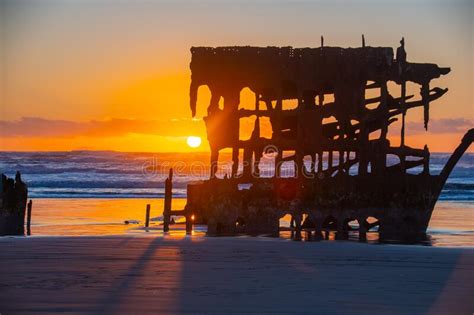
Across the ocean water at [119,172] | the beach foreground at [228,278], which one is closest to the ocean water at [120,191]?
the ocean water at [119,172]

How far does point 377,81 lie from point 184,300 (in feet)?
49.4

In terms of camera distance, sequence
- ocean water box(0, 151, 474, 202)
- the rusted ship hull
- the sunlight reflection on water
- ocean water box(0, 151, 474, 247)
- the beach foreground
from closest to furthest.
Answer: the beach foreground
the rusted ship hull
the sunlight reflection on water
ocean water box(0, 151, 474, 247)
ocean water box(0, 151, 474, 202)

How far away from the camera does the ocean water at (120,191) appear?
27812mm

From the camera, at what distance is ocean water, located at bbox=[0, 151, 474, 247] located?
91.2ft

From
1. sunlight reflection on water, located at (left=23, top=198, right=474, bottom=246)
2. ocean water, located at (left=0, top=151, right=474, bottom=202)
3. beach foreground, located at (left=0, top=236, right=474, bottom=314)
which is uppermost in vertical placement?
ocean water, located at (left=0, top=151, right=474, bottom=202)

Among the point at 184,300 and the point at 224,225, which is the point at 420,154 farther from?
the point at 184,300

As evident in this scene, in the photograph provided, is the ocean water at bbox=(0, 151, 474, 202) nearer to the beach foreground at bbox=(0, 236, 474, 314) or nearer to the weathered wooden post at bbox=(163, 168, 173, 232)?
the weathered wooden post at bbox=(163, 168, 173, 232)

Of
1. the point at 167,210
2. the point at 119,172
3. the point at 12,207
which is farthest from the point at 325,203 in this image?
the point at 119,172

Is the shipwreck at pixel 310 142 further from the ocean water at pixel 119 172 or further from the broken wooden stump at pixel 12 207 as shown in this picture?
the ocean water at pixel 119 172

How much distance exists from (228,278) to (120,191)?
1935 inches

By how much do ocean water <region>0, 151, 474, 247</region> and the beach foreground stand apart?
5433 millimetres

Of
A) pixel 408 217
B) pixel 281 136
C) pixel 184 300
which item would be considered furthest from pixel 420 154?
pixel 184 300

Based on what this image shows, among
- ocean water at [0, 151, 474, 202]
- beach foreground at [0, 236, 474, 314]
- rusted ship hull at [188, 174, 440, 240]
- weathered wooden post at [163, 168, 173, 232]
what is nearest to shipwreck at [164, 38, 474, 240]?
rusted ship hull at [188, 174, 440, 240]

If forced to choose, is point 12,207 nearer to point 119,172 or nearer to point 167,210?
point 167,210
